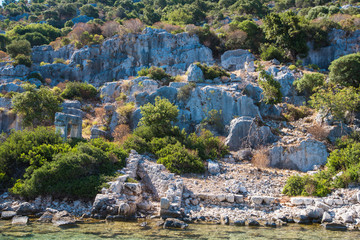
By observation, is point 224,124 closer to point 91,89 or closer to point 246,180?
point 246,180

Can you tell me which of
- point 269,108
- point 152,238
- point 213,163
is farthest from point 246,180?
point 269,108

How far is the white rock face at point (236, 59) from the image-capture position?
103 ft

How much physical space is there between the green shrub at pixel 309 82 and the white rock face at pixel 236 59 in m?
7.47

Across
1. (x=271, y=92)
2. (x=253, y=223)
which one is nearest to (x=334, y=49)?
(x=271, y=92)

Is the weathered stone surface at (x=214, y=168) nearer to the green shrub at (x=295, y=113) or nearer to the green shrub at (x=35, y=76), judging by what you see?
the green shrub at (x=295, y=113)

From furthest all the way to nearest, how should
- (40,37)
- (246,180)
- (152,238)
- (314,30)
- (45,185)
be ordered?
(40,37)
(314,30)
(246,180)
(45,185)
(152,238)

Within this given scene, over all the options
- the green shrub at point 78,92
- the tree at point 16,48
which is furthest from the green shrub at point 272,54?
the tree at point 16,48

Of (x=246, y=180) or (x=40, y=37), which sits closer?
(x=246, y=180)

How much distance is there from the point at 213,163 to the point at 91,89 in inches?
692

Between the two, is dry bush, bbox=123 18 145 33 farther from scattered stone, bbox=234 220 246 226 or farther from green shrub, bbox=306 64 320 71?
scattered stone, bbox=234 220 246 226

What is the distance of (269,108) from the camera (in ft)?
75.1

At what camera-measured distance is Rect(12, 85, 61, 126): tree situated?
809 inches

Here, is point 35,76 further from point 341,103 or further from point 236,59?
point 341,103

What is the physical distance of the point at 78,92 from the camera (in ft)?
94.9
